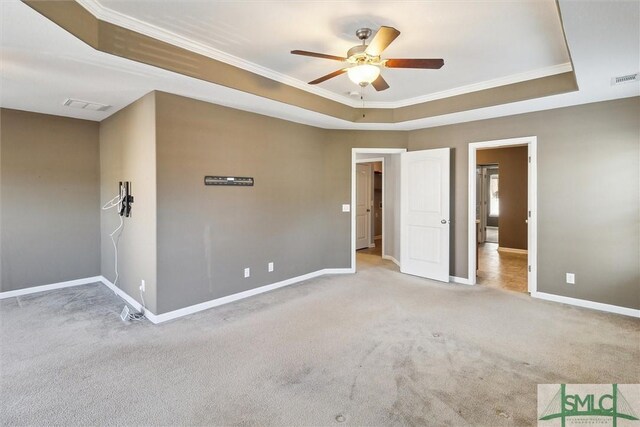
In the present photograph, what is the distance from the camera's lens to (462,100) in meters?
4.28

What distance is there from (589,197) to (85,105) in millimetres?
6410

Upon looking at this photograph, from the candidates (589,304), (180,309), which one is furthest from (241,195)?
(589,304)

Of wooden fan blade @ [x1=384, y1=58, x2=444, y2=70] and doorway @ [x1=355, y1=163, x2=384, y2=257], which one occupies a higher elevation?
wooden fan blade @ [x1=384, y1=58, x2=444, y2=70]

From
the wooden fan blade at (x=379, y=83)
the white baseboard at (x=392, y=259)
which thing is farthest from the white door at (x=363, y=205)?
the wooden fan blade at (x=379, y=83)

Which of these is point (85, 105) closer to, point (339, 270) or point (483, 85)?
point (339, 270)

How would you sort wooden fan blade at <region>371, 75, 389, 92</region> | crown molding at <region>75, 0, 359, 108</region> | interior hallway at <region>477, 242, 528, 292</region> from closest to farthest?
crown molding at <region>75, 0, 359, 108</region> → wooden fan blade at <region>371, 75, 389, 92</region> → interior hallway at <region>477, 242, 528, 292</region>

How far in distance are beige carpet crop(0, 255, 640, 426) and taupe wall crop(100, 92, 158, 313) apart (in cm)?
52

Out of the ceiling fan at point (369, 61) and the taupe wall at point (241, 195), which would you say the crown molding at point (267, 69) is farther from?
the ceiling fan at point (369, 61)

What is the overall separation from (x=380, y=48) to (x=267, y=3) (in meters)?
0.91

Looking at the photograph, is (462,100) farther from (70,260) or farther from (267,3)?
(70,260)

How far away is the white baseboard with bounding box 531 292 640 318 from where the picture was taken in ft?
12.1

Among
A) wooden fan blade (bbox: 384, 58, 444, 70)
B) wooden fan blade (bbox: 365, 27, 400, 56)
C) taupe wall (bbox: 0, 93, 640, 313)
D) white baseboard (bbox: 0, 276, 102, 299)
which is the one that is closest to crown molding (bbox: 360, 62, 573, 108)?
taupe wall (bbox: 0, 93, 640, 313)

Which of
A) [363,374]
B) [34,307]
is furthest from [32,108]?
[363,374]

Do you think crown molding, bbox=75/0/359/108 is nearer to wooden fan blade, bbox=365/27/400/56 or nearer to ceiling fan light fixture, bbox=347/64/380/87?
ceiling fan light fixture, bbox=347/64/380/87
